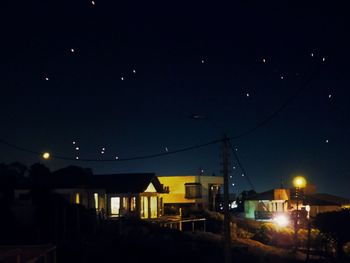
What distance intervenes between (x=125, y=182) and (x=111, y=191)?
210 centimetres

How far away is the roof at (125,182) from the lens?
181 ft

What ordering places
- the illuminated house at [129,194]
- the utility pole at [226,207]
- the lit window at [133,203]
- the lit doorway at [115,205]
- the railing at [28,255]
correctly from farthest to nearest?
the lit doorway at [115,205], the lit window at [133,203], the illuminated house at [129,194], the utility pole at [226,207], the railing at [28,255]

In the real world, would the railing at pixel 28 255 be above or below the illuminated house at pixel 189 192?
below

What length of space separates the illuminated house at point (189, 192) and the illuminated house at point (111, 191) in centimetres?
916

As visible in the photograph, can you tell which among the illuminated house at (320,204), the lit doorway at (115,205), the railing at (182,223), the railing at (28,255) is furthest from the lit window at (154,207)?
the railing at (28,255)

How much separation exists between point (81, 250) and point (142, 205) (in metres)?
25.8

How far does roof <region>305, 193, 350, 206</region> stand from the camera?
216 feet

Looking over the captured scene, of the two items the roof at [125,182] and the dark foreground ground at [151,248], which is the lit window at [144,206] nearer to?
the roof at [125,182]

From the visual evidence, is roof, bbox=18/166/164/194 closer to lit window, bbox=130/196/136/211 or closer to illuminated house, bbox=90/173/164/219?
illuminated house, bbox=90/173/164/219

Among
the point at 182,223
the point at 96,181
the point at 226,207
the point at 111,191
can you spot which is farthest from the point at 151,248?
the point at 96,181

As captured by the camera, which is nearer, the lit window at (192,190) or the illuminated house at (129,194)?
the illuminated house at (129,194)

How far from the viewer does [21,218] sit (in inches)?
1457

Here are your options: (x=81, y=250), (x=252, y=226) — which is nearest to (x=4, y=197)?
(x=81, y=250)

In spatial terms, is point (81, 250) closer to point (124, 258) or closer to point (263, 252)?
point (124, 258)
